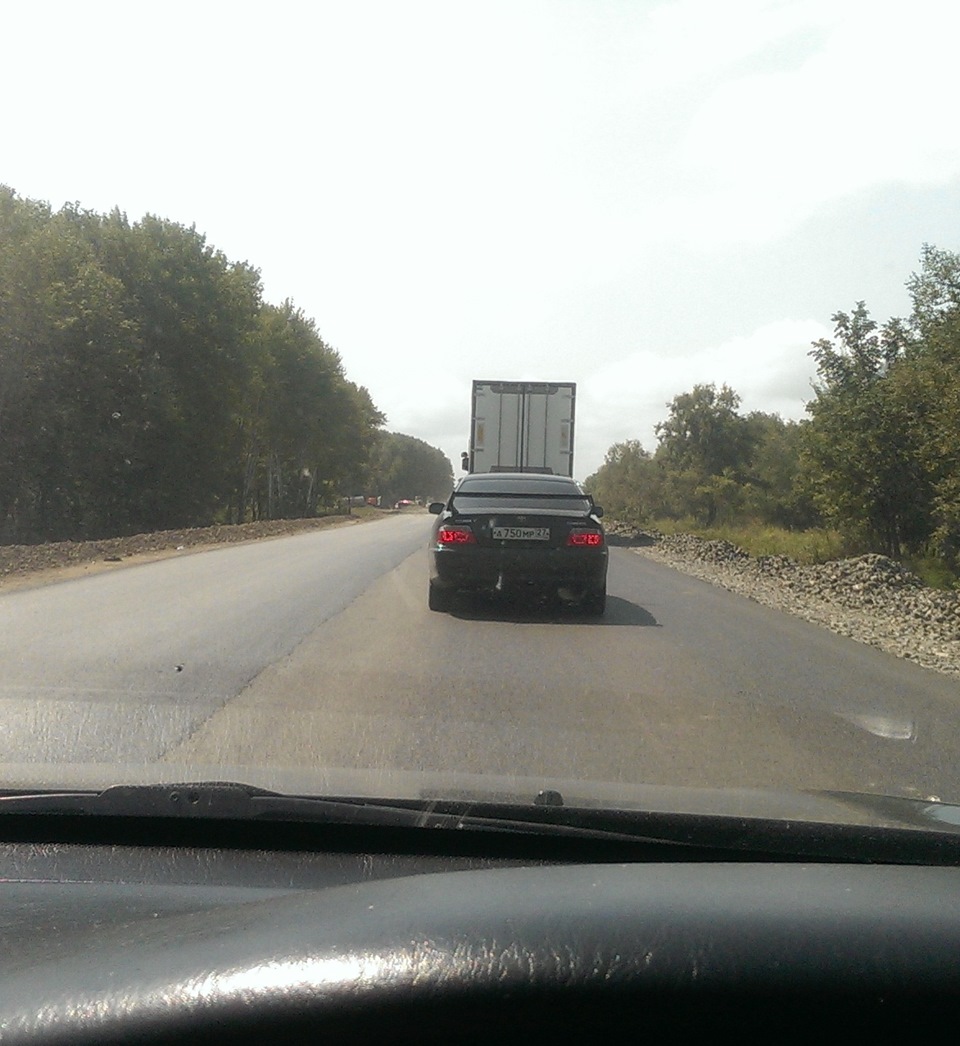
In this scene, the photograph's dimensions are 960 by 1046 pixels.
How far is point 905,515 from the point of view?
25547mm


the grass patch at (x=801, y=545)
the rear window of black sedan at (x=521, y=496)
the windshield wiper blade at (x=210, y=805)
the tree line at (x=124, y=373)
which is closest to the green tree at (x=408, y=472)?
the tree line at (x=124, y=373)

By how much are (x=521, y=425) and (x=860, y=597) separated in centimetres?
1206

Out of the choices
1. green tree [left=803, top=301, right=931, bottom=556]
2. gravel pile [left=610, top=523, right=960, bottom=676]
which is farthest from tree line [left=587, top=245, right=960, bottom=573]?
gravel pile [left=610, top=523, right=960, bottom=676]

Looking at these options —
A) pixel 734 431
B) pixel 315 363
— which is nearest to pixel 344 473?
pixel 315 363

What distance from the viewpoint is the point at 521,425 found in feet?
87.2

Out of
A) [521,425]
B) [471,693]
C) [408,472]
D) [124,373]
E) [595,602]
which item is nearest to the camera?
[471,693]

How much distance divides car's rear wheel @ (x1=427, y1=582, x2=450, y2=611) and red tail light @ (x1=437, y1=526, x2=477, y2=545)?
24.6 inches

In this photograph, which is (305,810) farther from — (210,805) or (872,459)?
(872,459)

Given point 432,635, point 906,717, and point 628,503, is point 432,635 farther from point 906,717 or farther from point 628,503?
point 628,503

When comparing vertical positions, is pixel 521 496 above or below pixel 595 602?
above

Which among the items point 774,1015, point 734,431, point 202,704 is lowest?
point 202,704

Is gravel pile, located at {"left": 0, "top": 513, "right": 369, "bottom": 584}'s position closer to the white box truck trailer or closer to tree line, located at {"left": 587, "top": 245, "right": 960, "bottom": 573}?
the white box truck trailer

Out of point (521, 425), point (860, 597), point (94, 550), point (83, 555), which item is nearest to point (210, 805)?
point (860, 597)

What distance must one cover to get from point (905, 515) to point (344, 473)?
196ft
